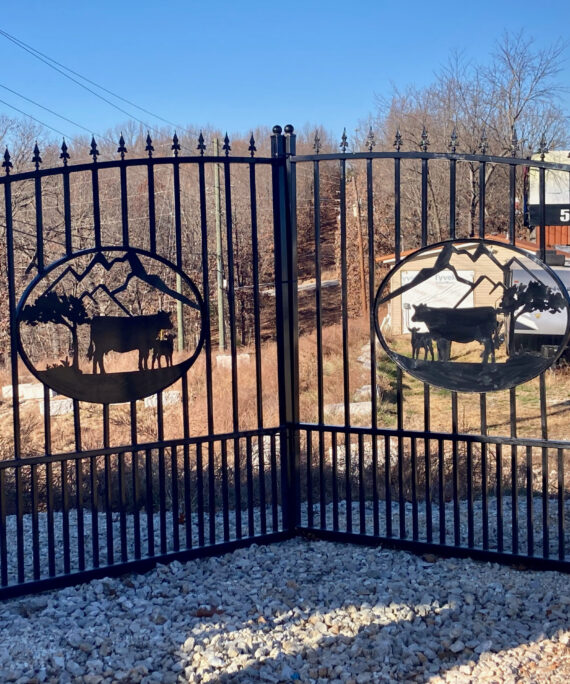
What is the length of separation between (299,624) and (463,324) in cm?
219

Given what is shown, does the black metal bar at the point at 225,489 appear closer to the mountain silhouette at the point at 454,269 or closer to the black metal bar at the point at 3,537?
the black metal bar at the point at 3,537

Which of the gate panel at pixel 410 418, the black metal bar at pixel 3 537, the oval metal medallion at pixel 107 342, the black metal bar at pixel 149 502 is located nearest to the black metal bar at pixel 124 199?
the oval metal medallion at pixel 107 342

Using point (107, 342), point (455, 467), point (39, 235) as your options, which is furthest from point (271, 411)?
point (39, 235)

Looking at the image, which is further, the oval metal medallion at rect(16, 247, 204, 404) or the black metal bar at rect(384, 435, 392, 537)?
the black metal bar at rect(384, 435, 392, 537)

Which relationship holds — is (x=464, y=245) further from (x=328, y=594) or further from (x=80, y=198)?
(x=80, y=198)

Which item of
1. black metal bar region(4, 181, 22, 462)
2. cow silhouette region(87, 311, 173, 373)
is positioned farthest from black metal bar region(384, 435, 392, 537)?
black metal bar region(4, 181, 22, 462)

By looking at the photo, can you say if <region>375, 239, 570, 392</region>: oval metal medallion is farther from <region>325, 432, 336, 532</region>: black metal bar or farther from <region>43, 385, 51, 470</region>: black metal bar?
<region>43, 385, 51, 470</region>: black metal bar

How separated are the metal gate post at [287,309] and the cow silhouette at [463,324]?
0.91 metres

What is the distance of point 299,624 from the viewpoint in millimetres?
3846

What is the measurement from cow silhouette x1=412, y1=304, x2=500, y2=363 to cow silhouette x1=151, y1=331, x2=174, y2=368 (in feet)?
5.50

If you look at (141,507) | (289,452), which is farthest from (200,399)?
(289,452)

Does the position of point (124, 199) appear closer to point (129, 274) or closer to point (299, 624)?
point (129, 274)

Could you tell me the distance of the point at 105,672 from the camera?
338cm

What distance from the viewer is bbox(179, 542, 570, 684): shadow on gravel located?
11.2 feet
